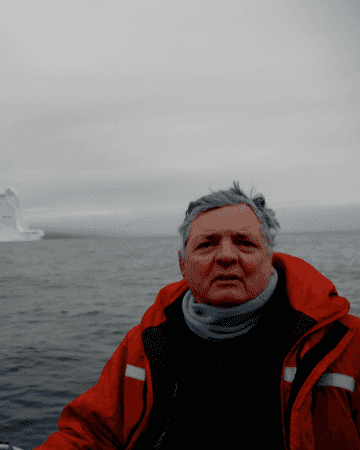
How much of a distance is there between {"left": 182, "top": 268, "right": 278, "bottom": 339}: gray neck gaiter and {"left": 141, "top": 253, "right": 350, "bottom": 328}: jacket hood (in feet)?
0.48

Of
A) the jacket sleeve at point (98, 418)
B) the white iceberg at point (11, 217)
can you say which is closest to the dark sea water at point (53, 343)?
the jacket sleeve at point (98, 418)

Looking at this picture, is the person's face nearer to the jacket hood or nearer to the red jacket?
the jacket hood

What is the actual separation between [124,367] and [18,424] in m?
4.46

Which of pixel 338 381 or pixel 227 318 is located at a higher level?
pixel 227 318

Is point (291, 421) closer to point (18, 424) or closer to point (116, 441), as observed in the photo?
point (116, 441)

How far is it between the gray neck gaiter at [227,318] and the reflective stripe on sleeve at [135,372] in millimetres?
419

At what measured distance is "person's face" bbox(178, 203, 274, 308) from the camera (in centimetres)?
201

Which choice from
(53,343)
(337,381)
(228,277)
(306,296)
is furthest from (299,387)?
(53,343)

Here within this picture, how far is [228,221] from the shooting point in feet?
6.81

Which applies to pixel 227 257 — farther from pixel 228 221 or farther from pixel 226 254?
pixel 228 221

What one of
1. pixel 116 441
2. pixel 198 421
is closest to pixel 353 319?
pixel 198 421

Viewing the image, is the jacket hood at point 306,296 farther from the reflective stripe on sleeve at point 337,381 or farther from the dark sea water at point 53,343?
the dark sea water at point 53,343

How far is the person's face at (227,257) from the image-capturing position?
6.60 ft

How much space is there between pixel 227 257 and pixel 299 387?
728mm
